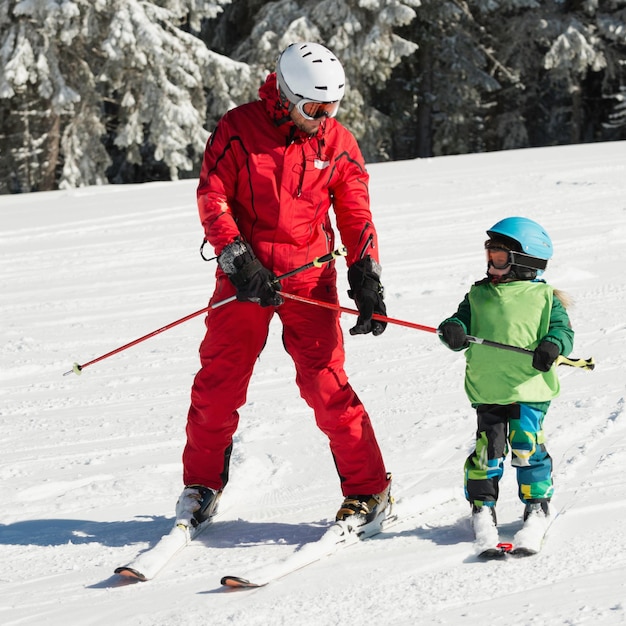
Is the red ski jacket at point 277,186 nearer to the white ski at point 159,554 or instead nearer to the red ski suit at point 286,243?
the red ski suit at point 286,243

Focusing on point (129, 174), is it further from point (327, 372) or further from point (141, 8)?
point (327, 372)

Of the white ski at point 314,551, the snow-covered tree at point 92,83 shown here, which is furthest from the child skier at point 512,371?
the snow-covered tree at point 92,83

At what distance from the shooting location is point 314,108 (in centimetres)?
370

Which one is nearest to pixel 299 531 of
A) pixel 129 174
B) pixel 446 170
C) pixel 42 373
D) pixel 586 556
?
pixel 586 556

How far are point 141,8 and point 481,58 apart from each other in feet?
24.7

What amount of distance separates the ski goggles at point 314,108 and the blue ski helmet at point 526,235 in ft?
2.41

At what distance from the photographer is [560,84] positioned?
2128 cm

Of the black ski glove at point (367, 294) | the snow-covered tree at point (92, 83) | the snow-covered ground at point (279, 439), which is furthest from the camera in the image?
the snow-covered tree at point (92, 83)

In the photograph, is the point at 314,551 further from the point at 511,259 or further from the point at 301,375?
the point at 511,259

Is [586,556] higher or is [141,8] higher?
[141,8]

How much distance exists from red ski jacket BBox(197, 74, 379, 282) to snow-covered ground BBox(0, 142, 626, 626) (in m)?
1.11

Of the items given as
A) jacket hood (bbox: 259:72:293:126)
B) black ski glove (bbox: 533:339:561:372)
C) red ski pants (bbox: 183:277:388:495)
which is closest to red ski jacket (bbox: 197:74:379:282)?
jacket hood (bbox: 259:72:293:126)

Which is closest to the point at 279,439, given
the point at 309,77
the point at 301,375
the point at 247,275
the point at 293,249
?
the point at 301,375

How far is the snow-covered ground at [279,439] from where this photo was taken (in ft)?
10.7
